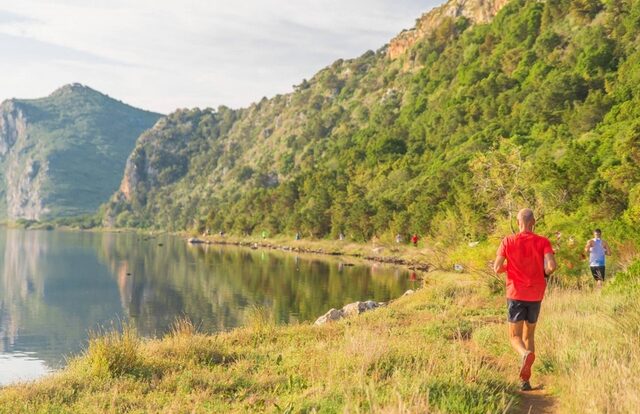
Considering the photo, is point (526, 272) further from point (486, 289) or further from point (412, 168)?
point (412, 168)

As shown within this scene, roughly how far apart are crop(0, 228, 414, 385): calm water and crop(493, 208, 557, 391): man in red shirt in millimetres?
20676

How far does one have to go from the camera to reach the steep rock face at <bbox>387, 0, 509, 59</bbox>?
16238 centimetres

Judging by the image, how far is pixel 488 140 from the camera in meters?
92.4

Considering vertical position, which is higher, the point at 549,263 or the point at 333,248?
the point at 549,263

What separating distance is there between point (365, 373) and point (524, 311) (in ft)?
8.83

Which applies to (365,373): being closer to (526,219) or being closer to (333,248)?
(526,219)

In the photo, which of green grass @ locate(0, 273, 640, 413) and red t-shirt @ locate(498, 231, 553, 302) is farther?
red t-shirt @ locate(498, 231, 553, 302)

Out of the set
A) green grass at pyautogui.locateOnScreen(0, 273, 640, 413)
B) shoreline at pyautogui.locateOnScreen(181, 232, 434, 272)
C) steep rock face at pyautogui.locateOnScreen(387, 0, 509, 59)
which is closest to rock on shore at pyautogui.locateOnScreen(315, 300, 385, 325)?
green grass at pyautogui.locateOnScreen(0, 273, 640, 413)

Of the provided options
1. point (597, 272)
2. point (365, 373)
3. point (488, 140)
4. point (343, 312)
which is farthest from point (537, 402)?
point (488, 140)

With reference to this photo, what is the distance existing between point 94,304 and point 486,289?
3442 cm

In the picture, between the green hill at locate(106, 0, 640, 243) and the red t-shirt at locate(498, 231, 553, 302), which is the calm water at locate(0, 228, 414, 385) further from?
the red t-shirt at locate(498, 231, 553, 302)

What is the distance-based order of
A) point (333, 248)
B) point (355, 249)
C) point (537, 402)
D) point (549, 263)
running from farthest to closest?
point (333, 248)
point (355, 249)
point (549, 263)
point (537, 402)

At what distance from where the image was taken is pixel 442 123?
11712 cm

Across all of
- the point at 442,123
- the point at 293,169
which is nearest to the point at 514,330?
the point at 442,123
